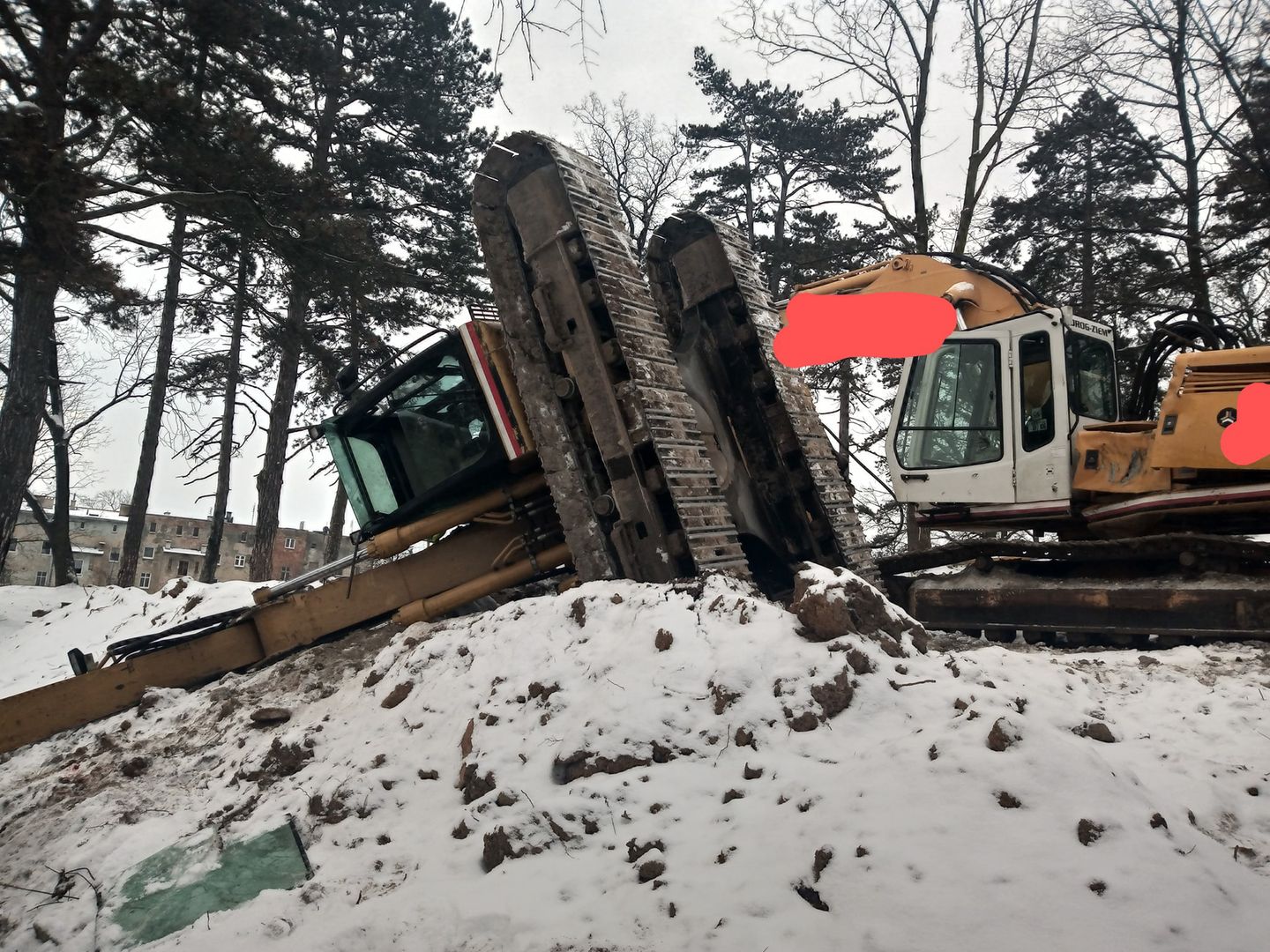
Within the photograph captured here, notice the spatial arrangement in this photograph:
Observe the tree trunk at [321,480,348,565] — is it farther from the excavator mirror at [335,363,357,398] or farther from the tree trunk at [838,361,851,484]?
the excavator mirror at [335,363,357,398]

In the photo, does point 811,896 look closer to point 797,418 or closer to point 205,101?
point 797,418

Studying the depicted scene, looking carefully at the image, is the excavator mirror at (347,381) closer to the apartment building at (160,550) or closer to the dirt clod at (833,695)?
the dirt clod at (833,695)

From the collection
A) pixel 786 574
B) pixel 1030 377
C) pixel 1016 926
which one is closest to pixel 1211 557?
pixel 1030 377

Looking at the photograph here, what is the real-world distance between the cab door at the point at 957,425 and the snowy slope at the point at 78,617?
6.87 m

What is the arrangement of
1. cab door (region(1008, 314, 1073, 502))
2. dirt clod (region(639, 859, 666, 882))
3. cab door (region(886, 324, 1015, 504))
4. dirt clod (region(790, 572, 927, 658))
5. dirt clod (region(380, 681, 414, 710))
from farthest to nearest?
cab door (region(886, 324, 1015, 504)) → cab door (region(1008, 314, 1073, 502)) → dirt clod (region(380, 681, 414, 710)) → dirt clod (region(790, 572, 927, 658)) → dirt clod (region(639, 859, 666, 882))

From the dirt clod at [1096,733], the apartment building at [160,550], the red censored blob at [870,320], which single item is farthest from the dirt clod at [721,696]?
the apartment building at [160,550]

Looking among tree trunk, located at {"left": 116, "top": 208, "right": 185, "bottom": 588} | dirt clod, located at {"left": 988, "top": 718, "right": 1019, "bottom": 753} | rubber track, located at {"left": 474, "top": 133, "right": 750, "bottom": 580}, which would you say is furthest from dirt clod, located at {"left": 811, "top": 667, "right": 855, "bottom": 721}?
tree trunk, located at {"left": 116, "top": 208, "right": 185, "bottom": 588}

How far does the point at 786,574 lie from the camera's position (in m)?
6.36

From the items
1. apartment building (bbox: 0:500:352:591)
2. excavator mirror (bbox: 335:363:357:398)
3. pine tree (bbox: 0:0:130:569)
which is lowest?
apartment building (bbox: 0:500:352:591)

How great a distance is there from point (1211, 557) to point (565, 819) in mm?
4840

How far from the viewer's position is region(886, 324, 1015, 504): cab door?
270 inches

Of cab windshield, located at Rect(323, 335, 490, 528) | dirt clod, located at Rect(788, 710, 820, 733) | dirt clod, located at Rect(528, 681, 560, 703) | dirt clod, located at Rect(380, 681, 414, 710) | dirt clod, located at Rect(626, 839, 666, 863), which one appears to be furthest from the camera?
cab windshield, located at Rect(323, 335, 490, 528)

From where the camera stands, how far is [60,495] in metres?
17.8

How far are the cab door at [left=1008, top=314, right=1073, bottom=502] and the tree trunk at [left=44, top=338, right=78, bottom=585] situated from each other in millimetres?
16852
